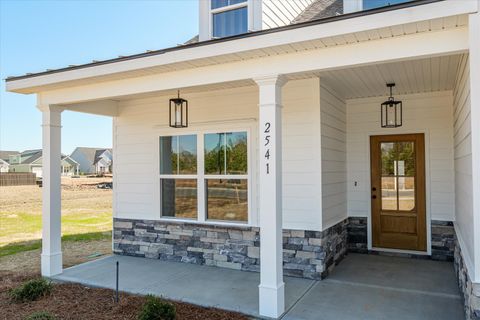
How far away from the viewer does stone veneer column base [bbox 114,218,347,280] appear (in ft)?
16.0

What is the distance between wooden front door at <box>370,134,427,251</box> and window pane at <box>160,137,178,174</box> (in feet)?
11.4

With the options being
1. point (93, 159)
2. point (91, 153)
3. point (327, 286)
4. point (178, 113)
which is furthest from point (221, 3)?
point (91, 153)

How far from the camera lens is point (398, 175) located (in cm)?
611

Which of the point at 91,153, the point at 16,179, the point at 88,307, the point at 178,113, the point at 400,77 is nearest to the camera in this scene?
the point at 88,307

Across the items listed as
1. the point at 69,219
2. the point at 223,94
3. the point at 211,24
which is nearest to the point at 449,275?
the point at 223,94

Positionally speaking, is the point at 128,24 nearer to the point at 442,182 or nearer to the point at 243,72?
the point at 243,72

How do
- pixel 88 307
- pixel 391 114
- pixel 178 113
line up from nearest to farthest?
pixel 88 307 < pixel 178 113 < pixel 391 114

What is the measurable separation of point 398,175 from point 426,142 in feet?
2.33

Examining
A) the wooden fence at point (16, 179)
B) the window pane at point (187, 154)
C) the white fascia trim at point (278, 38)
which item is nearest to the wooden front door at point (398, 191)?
the window pane at point (187, 154)

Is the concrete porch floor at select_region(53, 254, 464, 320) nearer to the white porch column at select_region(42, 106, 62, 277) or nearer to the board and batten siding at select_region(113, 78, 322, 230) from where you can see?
the white porch column at select_region(42, 106, 62, 277)

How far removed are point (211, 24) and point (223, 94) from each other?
107cm

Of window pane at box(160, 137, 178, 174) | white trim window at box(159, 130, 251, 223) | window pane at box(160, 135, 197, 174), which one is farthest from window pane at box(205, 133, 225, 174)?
window pane at box(160, 137, 178, 174)

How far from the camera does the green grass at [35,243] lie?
22.9ft

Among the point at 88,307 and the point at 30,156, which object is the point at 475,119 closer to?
the point at 88,307
